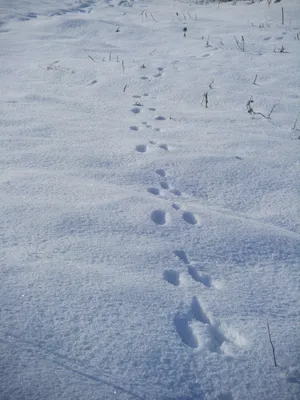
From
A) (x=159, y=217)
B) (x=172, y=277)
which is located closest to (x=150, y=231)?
(x=159, y=217)

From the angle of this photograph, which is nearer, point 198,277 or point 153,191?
point 198,277

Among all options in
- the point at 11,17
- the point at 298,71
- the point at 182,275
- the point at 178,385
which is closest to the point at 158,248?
the point at 182,275

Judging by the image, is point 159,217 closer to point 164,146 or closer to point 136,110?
point 164,146

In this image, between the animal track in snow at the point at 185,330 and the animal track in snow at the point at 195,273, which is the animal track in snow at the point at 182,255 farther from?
the animal track in snow at the point at 185,330

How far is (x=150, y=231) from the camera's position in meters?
1.43

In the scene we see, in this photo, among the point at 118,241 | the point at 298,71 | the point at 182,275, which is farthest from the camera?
the point at 298,71

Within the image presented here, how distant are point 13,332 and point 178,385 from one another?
1.66 feet

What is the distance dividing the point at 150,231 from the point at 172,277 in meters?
0.26

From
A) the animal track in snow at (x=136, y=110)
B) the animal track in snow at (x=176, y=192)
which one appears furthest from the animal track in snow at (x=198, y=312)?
the animal track in snow at (x=136, y=110)

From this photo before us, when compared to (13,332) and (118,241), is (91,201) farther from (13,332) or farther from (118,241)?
(13,332)

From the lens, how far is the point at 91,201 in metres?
1.57

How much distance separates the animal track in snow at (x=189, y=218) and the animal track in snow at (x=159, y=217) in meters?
0.09

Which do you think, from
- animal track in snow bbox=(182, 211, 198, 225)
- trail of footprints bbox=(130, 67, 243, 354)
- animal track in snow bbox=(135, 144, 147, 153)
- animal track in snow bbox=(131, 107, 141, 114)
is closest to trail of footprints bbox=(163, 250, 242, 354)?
trail of footprints bbox=(130, 67, 243, 354)

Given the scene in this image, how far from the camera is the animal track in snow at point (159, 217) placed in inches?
58.6
